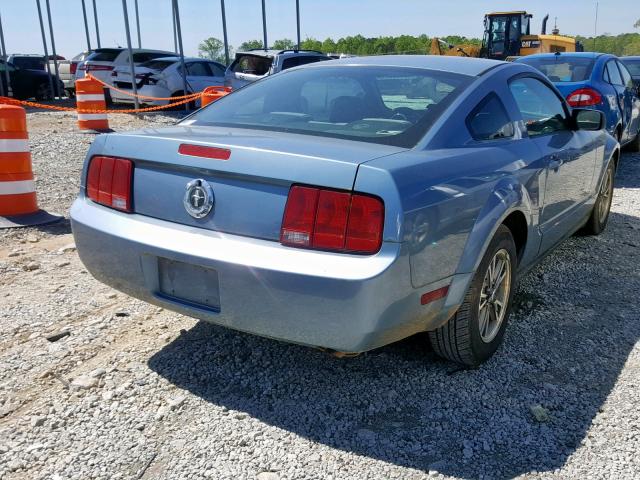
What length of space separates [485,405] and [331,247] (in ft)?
3.74

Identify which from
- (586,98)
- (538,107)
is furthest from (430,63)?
(586,98)

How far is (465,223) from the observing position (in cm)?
272

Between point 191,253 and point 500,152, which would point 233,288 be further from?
point 500,152

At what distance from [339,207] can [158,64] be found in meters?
15.4

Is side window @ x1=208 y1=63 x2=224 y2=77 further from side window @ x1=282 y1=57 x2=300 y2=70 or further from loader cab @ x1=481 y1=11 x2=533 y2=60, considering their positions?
loader cab @ x1=481 y1=11 x2=533 y2=60

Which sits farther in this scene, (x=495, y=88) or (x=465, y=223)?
(x=495, y=88)

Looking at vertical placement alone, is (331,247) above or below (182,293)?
above

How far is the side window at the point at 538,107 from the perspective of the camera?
12.1ft

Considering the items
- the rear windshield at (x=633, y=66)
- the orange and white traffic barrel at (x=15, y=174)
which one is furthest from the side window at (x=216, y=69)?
the orange and white traffic barrel at (x=15, y=174)

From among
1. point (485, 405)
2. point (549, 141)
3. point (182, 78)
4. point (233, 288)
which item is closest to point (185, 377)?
point (233, 288)

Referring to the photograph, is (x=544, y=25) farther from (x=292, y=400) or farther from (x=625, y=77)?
(x=292, y=400)

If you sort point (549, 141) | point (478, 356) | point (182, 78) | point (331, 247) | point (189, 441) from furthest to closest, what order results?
1. point (182, 78)
2. point (549, 141)
3. point (478, 356)
4. point (189, 441)
5. point (331, 247)

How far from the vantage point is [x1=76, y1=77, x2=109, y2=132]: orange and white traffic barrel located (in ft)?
39.5

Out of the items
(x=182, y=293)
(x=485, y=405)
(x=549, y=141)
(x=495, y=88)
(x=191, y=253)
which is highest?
(x=495, y=88)
